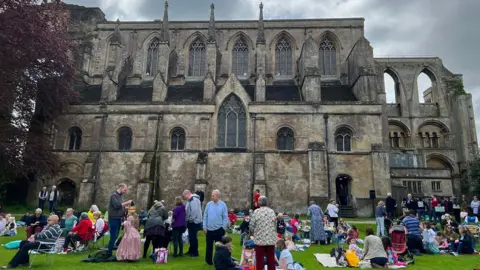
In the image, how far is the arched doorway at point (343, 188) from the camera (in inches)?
1057

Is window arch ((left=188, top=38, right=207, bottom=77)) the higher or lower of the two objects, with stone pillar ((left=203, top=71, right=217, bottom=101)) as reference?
higher

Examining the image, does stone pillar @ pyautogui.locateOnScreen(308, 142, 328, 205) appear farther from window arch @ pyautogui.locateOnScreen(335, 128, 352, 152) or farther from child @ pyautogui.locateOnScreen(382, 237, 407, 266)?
child @ pyautogui.locateOnScreen(382, 237, 407, 266)

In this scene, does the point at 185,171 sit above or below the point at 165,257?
above

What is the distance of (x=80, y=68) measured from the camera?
115ft

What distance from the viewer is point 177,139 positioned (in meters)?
28.7

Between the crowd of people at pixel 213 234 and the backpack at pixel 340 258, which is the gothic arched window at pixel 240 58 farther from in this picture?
the backpack at pixel 340 258

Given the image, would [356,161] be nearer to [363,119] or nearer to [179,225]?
[363,119]

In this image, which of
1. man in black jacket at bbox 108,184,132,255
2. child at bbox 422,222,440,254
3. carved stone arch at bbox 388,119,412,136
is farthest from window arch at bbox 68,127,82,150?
carved stone arch at bbox 388,119,412,136

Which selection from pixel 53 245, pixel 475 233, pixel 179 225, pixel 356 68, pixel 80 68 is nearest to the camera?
pixel 53 245

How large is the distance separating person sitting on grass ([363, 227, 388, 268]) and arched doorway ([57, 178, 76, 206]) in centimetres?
2488

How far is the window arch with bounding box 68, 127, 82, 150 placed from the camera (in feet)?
96.2

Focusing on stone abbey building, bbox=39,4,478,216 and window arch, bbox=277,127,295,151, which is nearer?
stone abbey building, bbox=39,4,478,216

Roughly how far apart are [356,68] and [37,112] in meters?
27.5

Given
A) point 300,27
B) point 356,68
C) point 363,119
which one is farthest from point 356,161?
point 300,27
